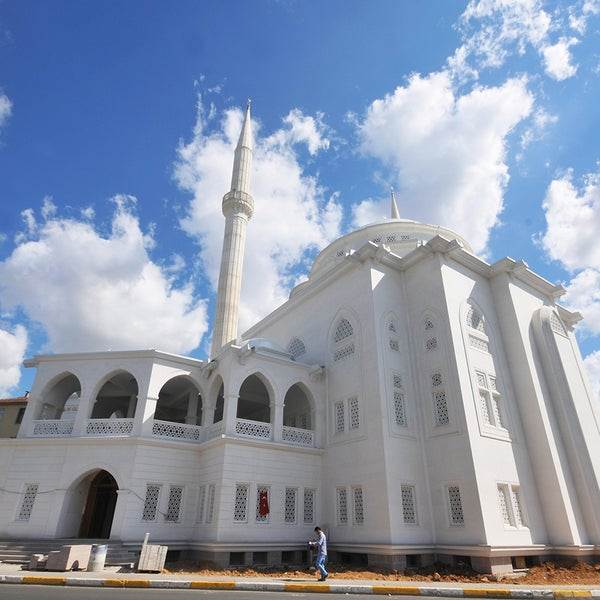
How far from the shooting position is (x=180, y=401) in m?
23.0

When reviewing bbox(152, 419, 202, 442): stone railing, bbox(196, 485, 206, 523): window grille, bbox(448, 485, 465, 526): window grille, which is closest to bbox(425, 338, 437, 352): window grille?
bbox(448, 485, 465, 526): window grille

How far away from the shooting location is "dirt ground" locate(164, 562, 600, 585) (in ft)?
39.9

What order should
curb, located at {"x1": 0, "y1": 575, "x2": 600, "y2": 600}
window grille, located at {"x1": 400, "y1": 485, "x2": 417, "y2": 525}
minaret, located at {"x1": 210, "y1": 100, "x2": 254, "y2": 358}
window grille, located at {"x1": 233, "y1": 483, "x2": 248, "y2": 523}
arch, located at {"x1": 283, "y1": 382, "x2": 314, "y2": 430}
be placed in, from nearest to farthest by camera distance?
1. curb, located at {"x1": 0, "y1": 575, "x2": 600, "y2": 600}
2. window grille, located at {"x1": 400, "y1": 485, "x2": 417, "y2": 525}
3. window grille, located at {"x1": 233, "y1": 483, "x2": 248, "y2": 523}
4. arch, located at {"x1": 283, "y1": 382, "x2": 314, "y2": 430}
5. minaret, located at {"x1": 210, "y1": 100, "x2": 254, "y2": 358}

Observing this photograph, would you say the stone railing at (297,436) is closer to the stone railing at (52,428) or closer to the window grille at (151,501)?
the window grille at (151,501)

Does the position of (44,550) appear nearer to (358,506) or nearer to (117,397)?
(117,397)

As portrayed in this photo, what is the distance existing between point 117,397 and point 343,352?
11.9 m

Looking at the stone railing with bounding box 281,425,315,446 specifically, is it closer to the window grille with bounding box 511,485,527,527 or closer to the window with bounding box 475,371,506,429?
the window with bounding box 475,371,506,429

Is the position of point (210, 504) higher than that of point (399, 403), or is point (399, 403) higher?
point (399, 403)

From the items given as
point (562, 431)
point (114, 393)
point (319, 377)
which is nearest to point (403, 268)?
point (319, 377)

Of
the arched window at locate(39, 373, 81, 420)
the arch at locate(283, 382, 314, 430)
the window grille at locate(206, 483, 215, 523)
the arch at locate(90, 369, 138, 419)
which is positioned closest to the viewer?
the window grille at locate(206, 483, 215, 523)

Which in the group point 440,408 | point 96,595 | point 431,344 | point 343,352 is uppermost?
point 343,352

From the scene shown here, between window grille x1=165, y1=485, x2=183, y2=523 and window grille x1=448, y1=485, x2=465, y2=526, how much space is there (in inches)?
366

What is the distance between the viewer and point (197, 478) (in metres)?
16.6

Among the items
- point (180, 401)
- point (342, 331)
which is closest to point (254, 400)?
point (180, 401)
